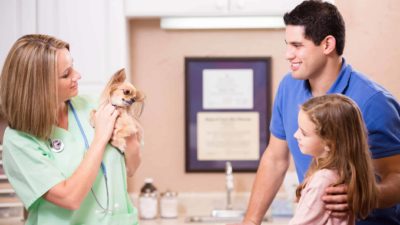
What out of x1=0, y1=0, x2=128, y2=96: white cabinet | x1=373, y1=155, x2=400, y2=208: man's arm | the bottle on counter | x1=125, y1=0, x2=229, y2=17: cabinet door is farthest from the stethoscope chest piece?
the bottle on counter

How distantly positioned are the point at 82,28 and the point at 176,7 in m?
0.50

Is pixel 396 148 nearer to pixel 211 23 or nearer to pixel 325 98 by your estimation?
pixel 325 98

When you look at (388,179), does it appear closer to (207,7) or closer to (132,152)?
(132,152)

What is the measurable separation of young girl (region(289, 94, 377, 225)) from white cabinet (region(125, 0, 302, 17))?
68.4 inches

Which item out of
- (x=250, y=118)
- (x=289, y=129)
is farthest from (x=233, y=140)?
(x=289, y=129)

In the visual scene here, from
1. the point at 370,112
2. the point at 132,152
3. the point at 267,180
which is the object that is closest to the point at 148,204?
the point at 267,180

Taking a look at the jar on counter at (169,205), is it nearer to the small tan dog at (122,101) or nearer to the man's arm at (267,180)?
the man's arm at (267,180)

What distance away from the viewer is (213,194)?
12.9 ft

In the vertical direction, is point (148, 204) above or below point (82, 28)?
below

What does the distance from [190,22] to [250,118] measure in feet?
2.23

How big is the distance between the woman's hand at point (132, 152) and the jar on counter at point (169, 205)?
1.70 meters

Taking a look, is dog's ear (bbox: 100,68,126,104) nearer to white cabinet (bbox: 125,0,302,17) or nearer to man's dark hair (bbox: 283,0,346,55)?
man's dark hair (bbox: 283,0,346,55)

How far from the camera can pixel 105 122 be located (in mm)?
1971

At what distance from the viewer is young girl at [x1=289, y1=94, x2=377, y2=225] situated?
1.78 m
